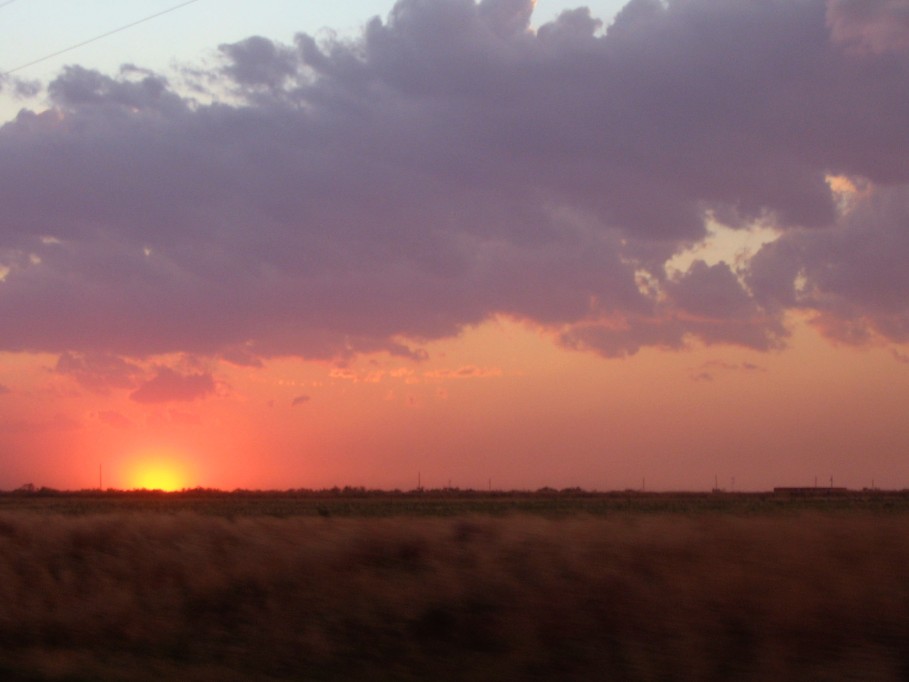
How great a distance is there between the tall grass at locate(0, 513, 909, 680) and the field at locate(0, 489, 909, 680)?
0.03 m

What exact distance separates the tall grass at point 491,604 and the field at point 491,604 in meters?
0.03

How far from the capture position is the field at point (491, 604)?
34.4 feet

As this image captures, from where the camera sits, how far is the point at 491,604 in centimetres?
1224

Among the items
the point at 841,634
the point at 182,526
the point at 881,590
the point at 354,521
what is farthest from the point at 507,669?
the point at 182,526

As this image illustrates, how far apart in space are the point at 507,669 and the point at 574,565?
2.31 m

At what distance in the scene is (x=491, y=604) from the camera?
12.2 m

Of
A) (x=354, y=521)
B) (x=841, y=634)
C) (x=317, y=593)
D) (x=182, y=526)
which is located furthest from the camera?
(x=182, y=526)

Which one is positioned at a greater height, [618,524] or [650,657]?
[618,524]

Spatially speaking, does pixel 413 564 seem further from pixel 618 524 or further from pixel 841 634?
pixel 841 634

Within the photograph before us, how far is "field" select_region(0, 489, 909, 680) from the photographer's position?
34.4ft

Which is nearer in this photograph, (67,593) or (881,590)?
(881,590)

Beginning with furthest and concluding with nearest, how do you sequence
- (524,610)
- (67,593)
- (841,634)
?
(67,593)
(524,610)
(841,634)

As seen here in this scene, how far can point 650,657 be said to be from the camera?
10352mm

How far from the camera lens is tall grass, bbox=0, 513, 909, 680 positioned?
34.4 feet
